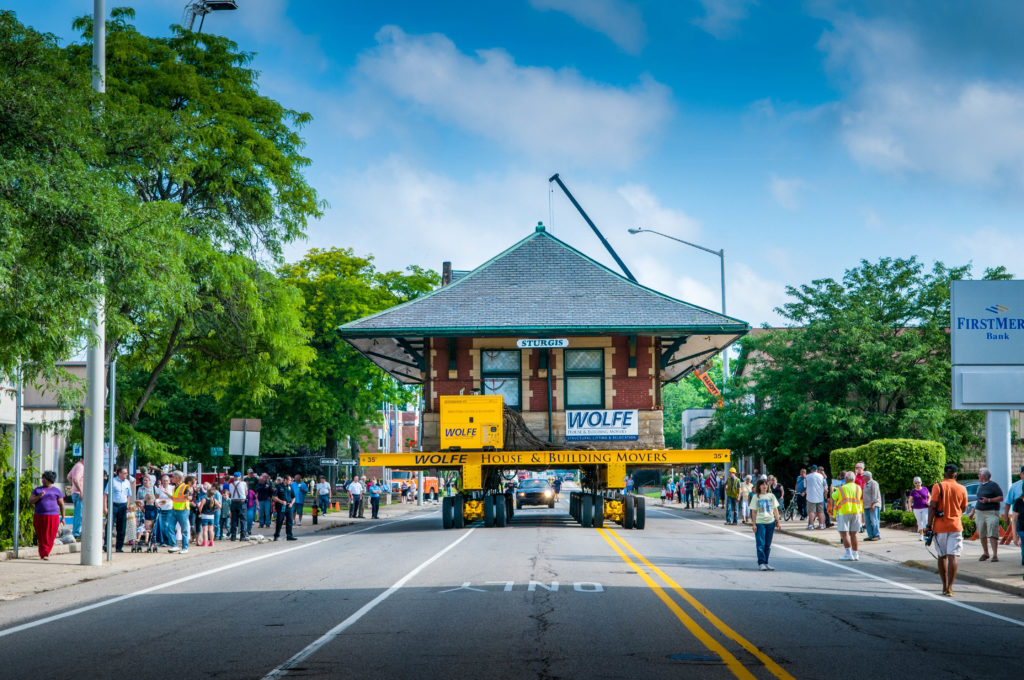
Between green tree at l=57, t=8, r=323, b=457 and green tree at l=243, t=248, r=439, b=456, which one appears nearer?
green tree at l=57, t=8, r=323, b=457

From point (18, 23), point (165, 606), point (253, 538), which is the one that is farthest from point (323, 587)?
point (253, 538)

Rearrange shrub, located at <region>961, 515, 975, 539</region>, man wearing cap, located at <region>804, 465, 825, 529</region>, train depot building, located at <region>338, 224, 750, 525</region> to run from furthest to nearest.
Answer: train depot building, located at <region>338, 224, 750, 525</region> < man wearing cap, located at <region>804, 465, 825, 529</region> < shrub, located at <region>961, 515, 975, 539</region>

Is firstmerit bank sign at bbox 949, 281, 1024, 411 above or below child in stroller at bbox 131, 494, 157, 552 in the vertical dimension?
above

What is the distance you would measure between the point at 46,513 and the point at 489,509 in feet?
48.3

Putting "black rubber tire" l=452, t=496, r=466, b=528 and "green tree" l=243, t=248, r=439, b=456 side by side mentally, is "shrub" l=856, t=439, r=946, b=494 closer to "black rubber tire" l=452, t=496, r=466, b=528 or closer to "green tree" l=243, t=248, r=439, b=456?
"black rubber tire" l=452, t=496, r=466, b=528

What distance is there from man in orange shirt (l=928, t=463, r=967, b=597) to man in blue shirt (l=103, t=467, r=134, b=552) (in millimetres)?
16392

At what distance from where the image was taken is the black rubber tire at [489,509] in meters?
33.2

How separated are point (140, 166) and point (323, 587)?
1143cm

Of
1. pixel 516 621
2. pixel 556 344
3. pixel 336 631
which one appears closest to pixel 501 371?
pixel 556 344

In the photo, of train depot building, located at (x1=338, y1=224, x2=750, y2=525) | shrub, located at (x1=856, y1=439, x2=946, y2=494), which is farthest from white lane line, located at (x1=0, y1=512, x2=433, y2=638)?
shrub, located at (x1=856, y1=439, x2=946, y2=494)

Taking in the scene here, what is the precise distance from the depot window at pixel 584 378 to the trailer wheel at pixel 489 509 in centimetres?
438

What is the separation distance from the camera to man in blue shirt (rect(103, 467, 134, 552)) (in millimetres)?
23500

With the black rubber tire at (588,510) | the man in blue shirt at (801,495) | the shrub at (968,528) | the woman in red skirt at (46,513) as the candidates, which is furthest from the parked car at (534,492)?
the woman in red skirt at (46,513)

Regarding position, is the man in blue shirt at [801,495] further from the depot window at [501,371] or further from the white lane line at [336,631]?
the white lane line at [336,631]
